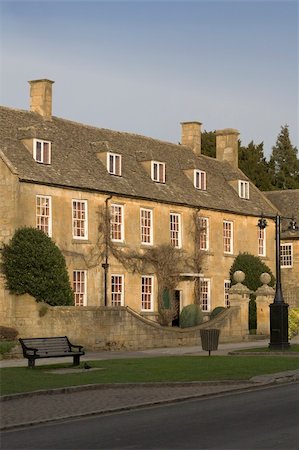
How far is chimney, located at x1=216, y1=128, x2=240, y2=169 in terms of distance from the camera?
5800 centimetres

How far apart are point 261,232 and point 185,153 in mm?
6346

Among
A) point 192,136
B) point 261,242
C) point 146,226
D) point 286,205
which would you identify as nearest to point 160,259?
point 146,226

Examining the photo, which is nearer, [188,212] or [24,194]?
[24,194]

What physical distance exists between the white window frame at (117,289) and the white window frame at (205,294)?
21.0ft

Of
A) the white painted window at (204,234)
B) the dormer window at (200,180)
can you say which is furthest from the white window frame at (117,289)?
the dormer window at (200,180)

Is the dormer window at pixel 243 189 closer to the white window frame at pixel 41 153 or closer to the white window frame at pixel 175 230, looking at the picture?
the white window frame at pixel 175 230

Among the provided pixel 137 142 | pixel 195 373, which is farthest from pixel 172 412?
pixel 137 142

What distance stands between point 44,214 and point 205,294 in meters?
12.7

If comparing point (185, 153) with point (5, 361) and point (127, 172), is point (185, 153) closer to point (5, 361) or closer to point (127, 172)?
point (127, 172)

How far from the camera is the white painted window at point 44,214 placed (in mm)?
39719

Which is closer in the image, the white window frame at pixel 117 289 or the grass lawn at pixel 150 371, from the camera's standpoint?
the grass lawn at pixel 150 371

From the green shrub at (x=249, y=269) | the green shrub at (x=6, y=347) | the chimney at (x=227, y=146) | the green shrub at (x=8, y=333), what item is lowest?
the green shrub at (x=6, y=347)

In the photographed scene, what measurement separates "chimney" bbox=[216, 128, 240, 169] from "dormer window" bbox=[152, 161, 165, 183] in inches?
404

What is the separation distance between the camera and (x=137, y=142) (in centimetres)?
5106
